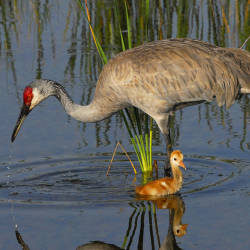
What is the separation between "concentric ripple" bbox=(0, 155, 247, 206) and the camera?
7102 mm

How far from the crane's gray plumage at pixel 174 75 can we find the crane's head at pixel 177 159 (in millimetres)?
646

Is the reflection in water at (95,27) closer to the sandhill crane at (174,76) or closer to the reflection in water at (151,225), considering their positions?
the sandhill crane at (174,76)

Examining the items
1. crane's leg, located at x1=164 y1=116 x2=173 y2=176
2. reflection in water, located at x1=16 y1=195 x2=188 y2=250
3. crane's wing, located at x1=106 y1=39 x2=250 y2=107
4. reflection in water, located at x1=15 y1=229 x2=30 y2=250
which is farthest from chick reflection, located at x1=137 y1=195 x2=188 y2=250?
→ crane's wing, located at x1=106 y1=39 x2=250 y2=107

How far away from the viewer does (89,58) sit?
11.1m

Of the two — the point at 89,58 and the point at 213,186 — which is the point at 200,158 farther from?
the point at 89,58

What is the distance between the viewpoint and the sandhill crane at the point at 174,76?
25.1 ft

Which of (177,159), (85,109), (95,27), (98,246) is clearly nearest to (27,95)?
(85,109)

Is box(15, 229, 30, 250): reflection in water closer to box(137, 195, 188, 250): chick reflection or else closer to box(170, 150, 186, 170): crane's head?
box(137, 195, 188, 250): chick reflection

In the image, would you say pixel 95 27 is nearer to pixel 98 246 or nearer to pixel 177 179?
pixel 177 179

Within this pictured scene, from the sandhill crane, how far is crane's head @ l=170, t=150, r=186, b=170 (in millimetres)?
640

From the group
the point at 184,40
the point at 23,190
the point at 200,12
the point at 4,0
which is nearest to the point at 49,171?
the point at 23,190

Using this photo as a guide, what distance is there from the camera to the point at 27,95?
7.93 m

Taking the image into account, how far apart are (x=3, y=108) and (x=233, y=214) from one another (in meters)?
3.80

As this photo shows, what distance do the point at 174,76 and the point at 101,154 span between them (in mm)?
1204
